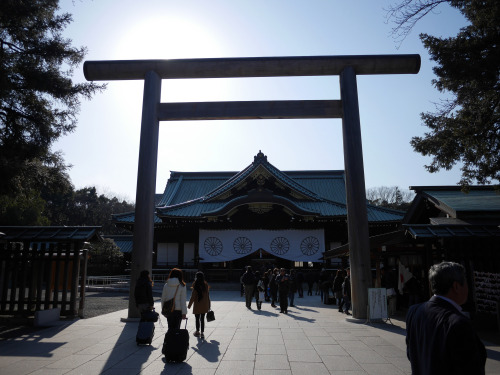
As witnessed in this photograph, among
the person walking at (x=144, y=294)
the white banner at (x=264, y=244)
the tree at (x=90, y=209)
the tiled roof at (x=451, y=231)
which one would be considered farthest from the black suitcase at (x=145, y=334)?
the tree at (x=90, y=209)

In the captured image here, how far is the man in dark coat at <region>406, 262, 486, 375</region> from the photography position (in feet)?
6.46

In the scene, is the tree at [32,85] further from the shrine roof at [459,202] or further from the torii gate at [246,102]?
the shrine roof at [459,202]

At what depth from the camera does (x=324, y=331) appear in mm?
8078

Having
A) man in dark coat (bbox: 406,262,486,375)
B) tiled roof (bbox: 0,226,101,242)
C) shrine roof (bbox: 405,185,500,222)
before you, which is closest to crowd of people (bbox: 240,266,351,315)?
shrine roof (bbox: 405,185,500,222)

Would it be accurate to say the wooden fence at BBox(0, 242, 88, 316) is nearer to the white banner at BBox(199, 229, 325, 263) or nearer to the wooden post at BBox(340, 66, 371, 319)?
the wooden post at BBox(340, 66, 371, 319)

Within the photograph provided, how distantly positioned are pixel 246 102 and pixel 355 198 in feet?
13.5

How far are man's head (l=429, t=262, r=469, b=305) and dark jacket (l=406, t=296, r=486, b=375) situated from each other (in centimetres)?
7

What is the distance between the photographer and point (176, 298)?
6.23 metres

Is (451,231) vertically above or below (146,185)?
below

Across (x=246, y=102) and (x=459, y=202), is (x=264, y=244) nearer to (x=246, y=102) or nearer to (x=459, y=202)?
(x=459, y=202)

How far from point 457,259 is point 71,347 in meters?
8.29

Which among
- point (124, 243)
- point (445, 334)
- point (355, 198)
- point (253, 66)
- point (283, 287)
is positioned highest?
point (253, 66)

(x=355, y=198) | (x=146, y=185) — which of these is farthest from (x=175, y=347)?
(x=355, y=198)

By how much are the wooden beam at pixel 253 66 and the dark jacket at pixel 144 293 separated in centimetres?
616
